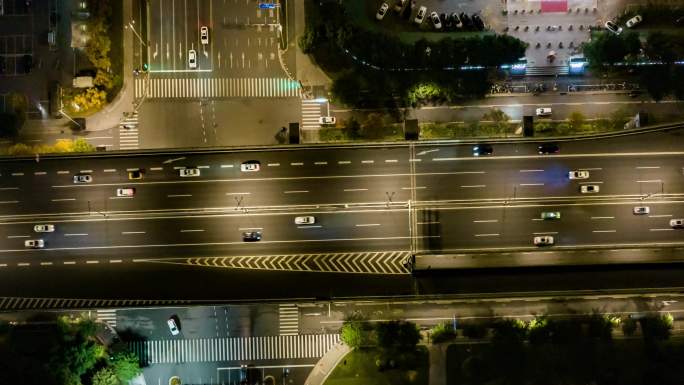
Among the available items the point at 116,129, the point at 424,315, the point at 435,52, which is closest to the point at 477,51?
the point at 435,52

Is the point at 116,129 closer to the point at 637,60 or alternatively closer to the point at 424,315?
the point at 424,315

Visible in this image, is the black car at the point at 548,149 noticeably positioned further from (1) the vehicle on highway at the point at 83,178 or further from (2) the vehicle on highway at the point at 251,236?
(1) the vehicle on highway at the point at 83,178

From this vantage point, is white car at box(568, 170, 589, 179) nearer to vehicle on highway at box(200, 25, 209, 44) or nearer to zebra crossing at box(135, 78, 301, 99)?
zebra crossing at box(135, 78, 301, 99)

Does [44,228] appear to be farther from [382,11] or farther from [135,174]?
[382,11]

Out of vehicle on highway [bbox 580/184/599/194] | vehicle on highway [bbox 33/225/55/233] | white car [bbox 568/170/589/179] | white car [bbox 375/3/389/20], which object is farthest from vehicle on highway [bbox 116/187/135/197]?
vehicle on highway [bbox 580/184/599/194]

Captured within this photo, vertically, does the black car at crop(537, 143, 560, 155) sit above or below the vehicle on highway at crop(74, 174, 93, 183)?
above

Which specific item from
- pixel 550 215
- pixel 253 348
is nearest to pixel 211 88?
pixel 253 348
